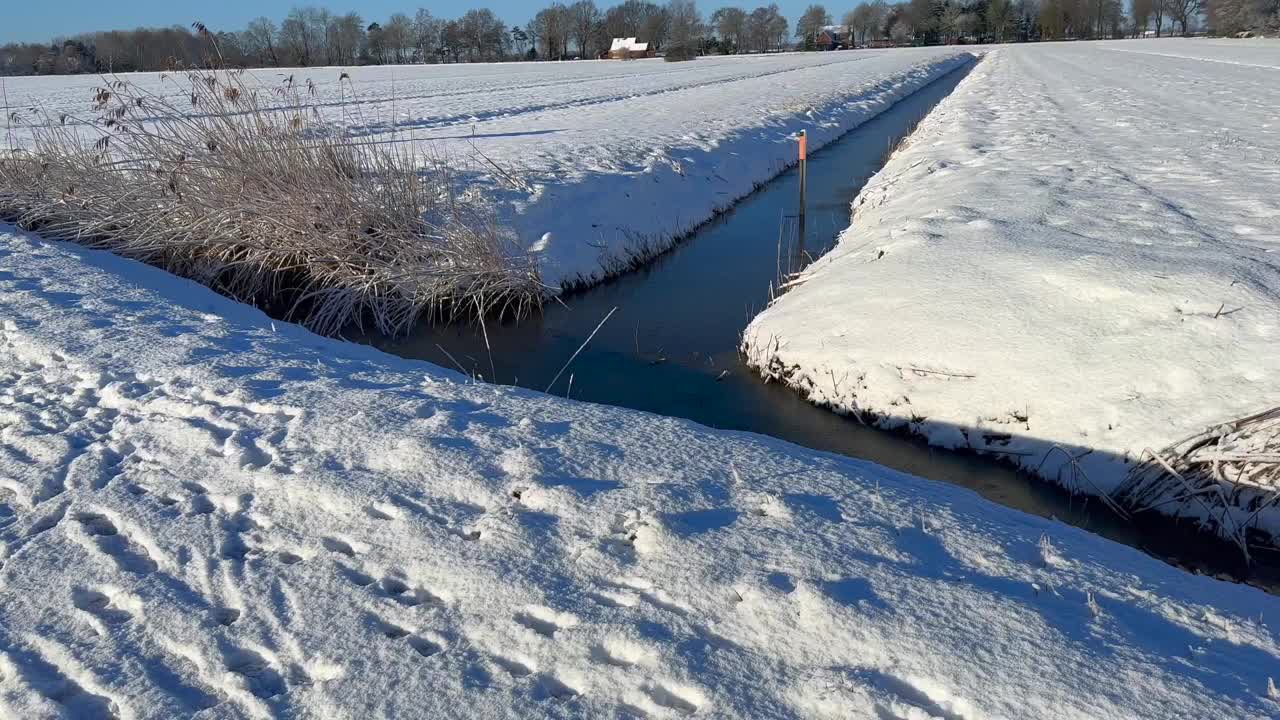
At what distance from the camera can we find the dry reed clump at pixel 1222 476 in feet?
11.6

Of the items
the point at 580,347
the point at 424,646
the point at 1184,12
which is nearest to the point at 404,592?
the point at 424,646

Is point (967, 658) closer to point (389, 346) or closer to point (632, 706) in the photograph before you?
point (632, 706)

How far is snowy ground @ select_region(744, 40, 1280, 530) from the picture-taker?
13.0 ft

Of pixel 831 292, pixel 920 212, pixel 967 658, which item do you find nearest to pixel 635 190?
pixel 920 212

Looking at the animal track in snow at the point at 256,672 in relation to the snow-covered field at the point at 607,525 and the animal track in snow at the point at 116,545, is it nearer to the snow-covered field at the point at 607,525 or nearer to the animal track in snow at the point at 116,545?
the snow-covered field at the point at 607,525

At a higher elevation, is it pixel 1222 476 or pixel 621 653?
pixel 621 653

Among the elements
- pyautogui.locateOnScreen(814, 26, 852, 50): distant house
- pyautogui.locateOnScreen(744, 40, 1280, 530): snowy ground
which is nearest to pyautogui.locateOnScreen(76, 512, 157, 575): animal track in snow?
pyautogui.locateOnScreen(744, 40, 1280, 530): snowy ground

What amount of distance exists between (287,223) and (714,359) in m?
3.91

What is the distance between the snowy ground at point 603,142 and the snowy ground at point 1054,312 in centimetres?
243

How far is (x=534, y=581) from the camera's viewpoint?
2328 mm

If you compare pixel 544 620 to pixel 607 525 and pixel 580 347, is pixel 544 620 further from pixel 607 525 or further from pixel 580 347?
pixel 580 347

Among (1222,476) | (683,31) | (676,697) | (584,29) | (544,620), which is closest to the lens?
(676,697)

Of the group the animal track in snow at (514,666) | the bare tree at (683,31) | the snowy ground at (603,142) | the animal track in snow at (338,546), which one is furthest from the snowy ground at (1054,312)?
the bare tree at (683,31)

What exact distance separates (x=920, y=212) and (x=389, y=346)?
15.2 ft
